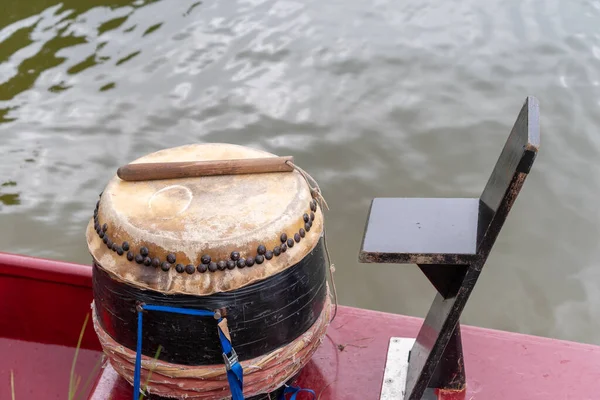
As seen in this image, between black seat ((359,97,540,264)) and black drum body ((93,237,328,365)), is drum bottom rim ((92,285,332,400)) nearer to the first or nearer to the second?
black drum body ((93,237,328,365))

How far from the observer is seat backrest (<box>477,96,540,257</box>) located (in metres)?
1.57

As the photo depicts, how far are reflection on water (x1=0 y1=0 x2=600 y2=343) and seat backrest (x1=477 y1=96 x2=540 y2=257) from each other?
232 centimetres

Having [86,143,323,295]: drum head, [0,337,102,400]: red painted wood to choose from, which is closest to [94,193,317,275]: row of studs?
[86,143,323,295]: drum head

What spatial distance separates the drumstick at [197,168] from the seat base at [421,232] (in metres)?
0.34

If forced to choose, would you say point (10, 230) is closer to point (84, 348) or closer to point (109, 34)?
point (84, 348)

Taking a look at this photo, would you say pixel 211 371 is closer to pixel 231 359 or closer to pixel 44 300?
pixel 231 359

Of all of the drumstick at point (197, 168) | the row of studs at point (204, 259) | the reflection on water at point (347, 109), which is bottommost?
the reflection on water at point (347, 109)

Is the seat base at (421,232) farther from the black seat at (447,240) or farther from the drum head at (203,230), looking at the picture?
the drum head at (203,230)

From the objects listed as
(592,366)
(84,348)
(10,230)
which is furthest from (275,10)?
(592,366)

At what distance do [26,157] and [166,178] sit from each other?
3688 mm

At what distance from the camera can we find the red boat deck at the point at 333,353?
2.22 m

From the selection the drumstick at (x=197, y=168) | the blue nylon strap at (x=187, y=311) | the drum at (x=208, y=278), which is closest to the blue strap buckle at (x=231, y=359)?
the drum at (x=208, y=278)

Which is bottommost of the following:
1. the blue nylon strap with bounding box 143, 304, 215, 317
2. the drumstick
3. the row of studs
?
the blue nylon strap with bounding box 143, 304, 215, 317

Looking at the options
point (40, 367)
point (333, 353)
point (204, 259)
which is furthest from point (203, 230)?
point (40, 367)
